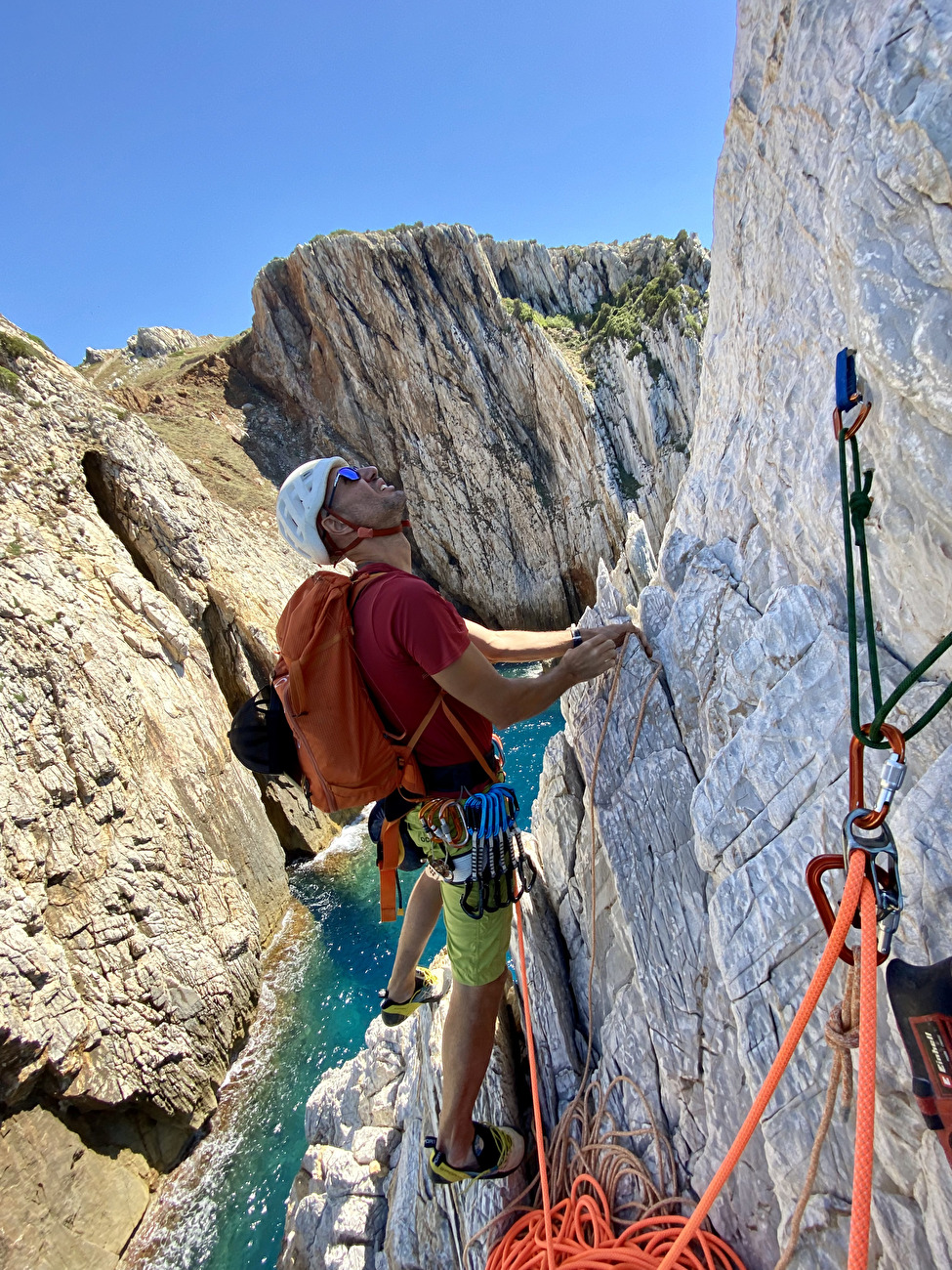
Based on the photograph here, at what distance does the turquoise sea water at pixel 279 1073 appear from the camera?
6.18m

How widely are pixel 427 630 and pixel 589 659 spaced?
3.03 feet

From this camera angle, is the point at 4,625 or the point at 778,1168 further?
the point at 4,625

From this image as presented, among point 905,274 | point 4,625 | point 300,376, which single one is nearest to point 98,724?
point 4,625

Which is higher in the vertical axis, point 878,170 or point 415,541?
point 878,170

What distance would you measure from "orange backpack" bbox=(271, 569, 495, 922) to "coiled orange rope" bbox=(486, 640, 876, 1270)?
133cm

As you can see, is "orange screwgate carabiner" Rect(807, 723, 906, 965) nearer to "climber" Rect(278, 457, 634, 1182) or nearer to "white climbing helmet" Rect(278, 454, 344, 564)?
"climber" Rect(278, 457, 634, 1182)

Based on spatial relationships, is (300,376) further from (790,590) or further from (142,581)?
(790,590)

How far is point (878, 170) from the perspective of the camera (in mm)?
1790

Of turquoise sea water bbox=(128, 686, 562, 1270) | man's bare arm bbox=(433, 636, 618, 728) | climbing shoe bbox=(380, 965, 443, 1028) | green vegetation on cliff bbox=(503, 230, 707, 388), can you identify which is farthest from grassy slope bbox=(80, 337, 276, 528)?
man's bare arm bbox=(433, 636, 618, 728)

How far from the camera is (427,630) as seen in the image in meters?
2.59

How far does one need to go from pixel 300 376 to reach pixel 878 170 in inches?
1189

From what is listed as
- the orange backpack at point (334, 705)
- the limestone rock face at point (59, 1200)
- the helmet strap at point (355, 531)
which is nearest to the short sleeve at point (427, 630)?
the orange backpack at point (334, 705)

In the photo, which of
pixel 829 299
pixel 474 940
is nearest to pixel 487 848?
pixel 474 940

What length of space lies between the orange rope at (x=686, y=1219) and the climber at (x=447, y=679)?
1.17 feet
